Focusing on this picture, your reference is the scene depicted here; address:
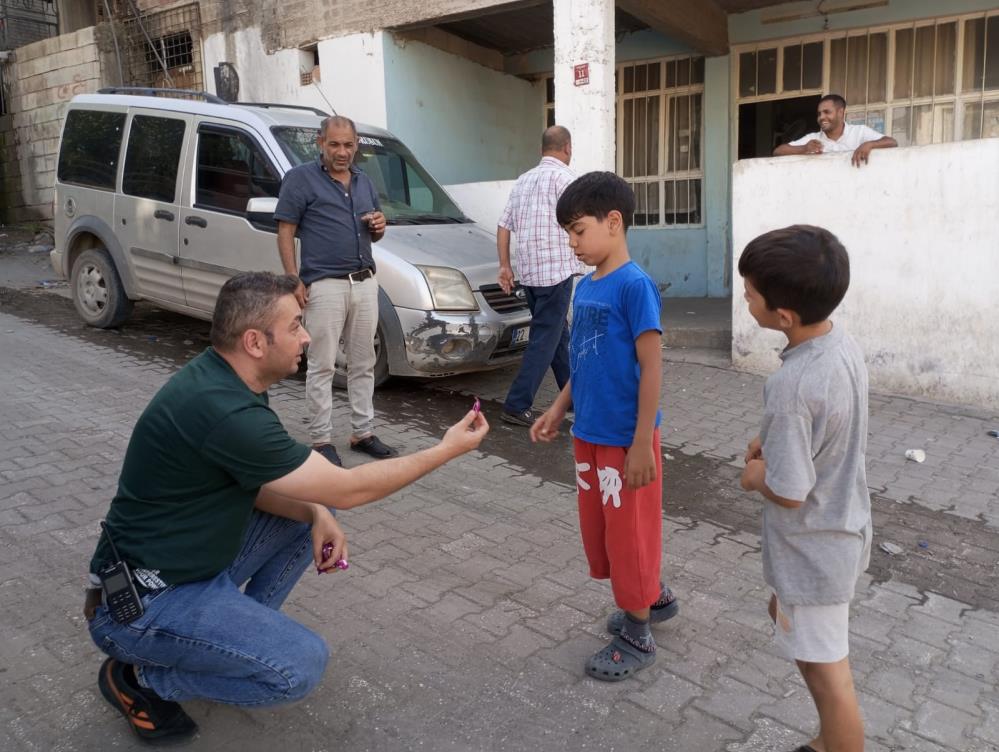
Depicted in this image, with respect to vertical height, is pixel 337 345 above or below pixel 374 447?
above

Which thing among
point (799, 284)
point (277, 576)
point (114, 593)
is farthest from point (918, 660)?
point (114, 593)

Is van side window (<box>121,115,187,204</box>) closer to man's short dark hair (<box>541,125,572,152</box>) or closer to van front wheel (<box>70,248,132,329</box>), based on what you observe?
van front wheel (<box>70,248,132,329</box>)

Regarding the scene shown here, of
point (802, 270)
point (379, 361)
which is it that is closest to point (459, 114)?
point (379, 361)

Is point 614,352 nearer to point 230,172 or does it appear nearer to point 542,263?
point 542,263

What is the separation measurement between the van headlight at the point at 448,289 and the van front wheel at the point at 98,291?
3633mm

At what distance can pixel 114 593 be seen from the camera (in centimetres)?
230

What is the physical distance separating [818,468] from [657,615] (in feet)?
4.01

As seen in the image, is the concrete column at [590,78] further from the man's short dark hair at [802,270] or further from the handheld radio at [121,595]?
the handheld radio at [121,595]

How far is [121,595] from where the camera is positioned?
2.30 meters

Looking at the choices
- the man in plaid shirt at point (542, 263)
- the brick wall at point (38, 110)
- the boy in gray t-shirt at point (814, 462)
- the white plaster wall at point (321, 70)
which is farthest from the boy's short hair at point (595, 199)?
the brick wall at point (38, 110)

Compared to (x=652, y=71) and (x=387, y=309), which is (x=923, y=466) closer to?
(x=387, y=309)

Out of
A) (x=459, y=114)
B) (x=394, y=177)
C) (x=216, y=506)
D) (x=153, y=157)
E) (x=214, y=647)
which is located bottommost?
(x=214, y=647)

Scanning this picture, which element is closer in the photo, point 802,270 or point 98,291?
point 802,270

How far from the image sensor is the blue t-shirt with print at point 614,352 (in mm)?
2699
